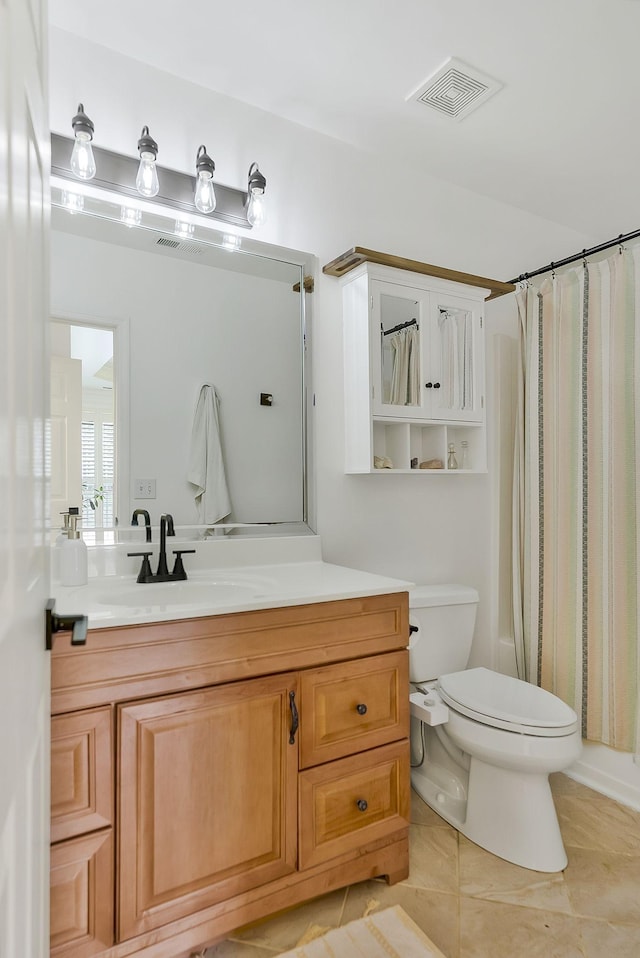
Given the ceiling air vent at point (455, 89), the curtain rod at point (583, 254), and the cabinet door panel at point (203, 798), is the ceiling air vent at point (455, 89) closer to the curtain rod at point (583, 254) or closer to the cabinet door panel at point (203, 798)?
the curtain rod at point (583, 254)

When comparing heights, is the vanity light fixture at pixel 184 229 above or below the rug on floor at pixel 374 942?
above

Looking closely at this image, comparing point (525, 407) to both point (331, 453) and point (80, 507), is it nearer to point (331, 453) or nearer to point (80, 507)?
point (331, 453)

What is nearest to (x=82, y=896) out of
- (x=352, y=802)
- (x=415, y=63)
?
(x=352, y=802)

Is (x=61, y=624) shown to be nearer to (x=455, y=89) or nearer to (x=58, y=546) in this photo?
(x=58, y=546)

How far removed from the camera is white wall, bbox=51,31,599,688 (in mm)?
1715

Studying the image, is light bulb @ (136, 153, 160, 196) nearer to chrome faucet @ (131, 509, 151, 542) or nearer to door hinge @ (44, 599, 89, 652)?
chrome faucet @ (131, 509, 151, 542)

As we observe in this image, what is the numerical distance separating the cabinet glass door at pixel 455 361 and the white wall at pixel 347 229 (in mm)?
310

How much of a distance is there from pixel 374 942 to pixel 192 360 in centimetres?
171

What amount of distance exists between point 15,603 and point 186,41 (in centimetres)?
186

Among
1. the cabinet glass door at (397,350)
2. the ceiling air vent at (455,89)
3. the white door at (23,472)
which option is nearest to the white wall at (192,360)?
the cabinet glass door at (397,350)

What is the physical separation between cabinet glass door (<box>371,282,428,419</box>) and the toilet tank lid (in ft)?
2.23

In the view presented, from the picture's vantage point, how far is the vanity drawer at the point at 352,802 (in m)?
1.42

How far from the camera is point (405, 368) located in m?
2.08

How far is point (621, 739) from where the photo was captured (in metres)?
2.06
